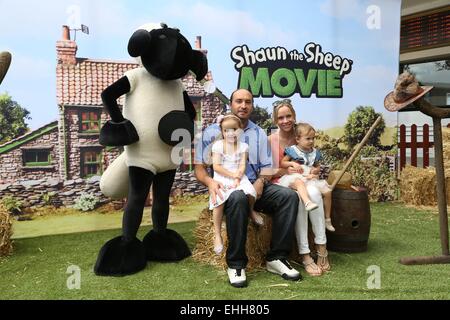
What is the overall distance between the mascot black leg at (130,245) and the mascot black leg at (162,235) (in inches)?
5.7

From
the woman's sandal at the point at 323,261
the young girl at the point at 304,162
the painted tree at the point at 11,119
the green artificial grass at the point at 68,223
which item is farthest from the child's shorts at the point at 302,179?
the painted tree at the point at 11,119

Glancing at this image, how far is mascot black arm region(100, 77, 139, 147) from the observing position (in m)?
2.17

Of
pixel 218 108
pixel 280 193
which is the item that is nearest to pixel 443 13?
pixel 218 108

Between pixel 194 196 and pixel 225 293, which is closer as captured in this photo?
pixel 225 293

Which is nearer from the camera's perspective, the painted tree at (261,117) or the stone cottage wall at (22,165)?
the stone cottage wall at (22,165)

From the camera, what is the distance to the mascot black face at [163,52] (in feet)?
6.97

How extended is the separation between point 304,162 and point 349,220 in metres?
0.49

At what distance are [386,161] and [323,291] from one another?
287cm

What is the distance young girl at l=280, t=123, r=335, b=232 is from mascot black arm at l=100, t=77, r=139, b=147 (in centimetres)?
92

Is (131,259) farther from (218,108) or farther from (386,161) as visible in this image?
(386,161)

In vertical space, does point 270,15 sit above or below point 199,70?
above

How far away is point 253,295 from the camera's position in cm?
195

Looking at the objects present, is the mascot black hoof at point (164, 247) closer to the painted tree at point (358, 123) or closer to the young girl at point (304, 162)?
the young girl at point (304, 162)
